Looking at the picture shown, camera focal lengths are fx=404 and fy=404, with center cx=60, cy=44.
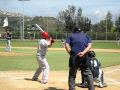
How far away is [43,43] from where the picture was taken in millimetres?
12281

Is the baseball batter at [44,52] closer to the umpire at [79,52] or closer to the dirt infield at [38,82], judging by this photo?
the dirt infield at [38,82]

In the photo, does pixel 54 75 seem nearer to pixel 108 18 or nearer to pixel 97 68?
pixel 97 68

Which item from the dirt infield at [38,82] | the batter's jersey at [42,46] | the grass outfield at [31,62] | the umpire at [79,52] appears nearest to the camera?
the umpire at [79,52]

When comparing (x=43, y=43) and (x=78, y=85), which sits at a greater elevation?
(x=43, y=43)

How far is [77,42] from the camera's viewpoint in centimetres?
1041

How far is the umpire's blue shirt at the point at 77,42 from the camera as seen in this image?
34.2ft

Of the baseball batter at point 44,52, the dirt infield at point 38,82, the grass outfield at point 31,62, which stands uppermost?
the baseball batter at point 44,52

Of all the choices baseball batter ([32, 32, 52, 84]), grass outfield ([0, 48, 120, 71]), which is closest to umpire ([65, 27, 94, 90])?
baseball batter ([32, 32, 52, 84])

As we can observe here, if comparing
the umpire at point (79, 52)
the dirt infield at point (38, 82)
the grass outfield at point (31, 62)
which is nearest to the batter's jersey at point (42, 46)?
the dirt infield at point (38, 82)

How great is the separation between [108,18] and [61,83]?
98.6 metres

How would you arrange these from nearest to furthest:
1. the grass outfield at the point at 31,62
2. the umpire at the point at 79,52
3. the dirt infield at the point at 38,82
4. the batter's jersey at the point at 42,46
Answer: the umpire at the point at 79,52 < the dirt infield at the point at 38,82 < the batter's jersey at the point at 42,46 < the grass outfield at the point at 31,62

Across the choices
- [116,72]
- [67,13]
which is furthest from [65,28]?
[116,72]

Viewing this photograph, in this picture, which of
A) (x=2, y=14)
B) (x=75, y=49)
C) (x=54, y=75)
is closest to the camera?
(x=75, y=49)

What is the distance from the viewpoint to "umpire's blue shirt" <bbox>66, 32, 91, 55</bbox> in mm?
10414
